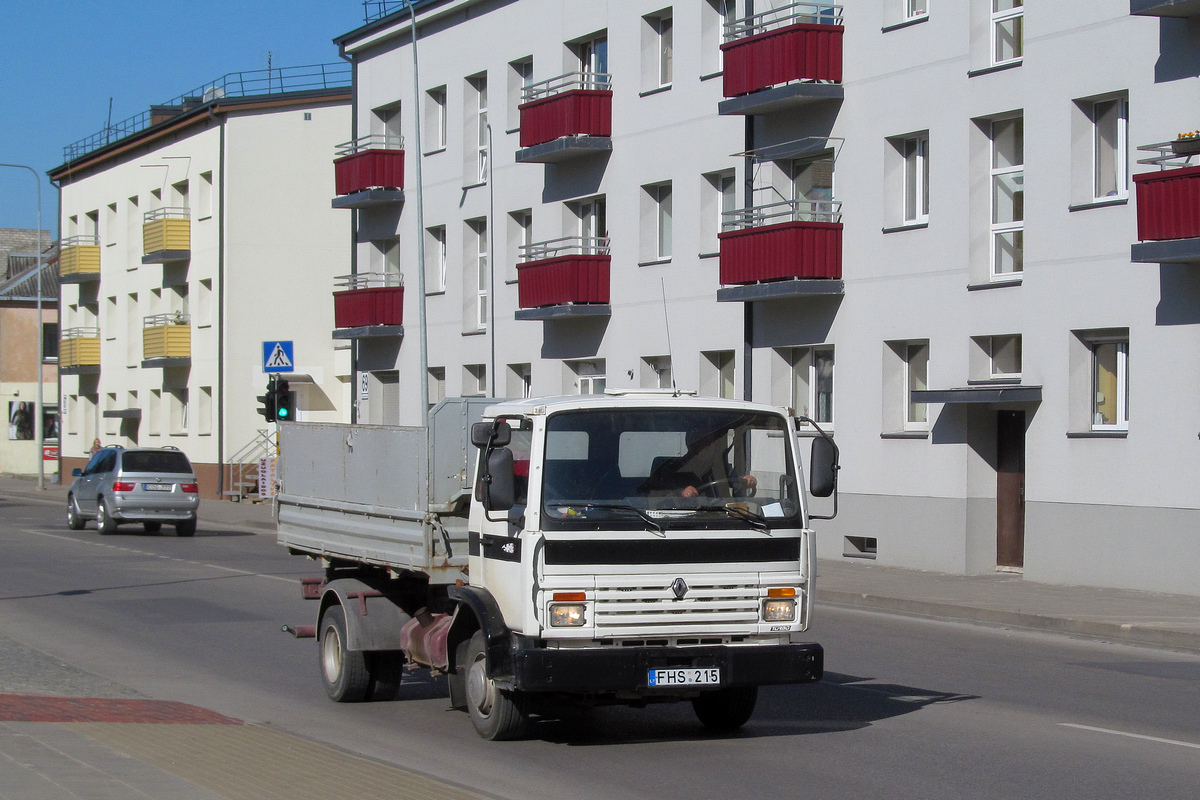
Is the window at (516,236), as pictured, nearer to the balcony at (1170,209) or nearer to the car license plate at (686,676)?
the balcony at (1170,209)

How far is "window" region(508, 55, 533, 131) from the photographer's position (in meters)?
34.1

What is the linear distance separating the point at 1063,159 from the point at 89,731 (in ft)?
53.9

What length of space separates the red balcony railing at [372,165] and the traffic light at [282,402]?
39.8 ft

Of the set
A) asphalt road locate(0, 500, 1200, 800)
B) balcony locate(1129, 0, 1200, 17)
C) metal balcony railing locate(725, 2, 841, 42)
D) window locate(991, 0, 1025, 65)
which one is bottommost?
asphalt road locate(0, 500, 1200, 800)

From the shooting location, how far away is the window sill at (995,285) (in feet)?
72.4

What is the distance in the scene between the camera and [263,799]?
23.4 ft

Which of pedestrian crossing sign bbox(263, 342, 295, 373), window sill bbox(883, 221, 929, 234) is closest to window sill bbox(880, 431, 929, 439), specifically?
window sill bbox(883, 221, 929, 234)

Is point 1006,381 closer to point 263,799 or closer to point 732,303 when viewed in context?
point 732,303

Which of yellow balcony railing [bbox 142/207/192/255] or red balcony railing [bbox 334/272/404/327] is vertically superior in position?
yellow balcony railing [bbox 142/207/192/255]

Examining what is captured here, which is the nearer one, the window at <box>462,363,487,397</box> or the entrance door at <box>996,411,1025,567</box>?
the entrance door at <box>996,411,1025,567</box>

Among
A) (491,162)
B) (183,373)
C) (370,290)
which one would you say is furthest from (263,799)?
(183,373)

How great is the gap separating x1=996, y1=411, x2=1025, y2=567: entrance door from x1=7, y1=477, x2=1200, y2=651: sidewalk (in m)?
0.50

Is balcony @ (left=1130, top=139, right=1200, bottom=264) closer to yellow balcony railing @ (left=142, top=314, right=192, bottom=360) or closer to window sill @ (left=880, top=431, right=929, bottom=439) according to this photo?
window sill @ (left=880, top=431, right=929, bottom=439)

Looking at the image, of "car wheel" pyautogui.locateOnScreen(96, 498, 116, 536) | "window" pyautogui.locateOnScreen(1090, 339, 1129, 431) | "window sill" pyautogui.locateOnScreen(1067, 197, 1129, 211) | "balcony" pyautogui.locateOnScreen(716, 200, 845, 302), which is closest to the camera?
"window sill" pyautogui.locateOnScreen(1067, 197, 1129, 211)
